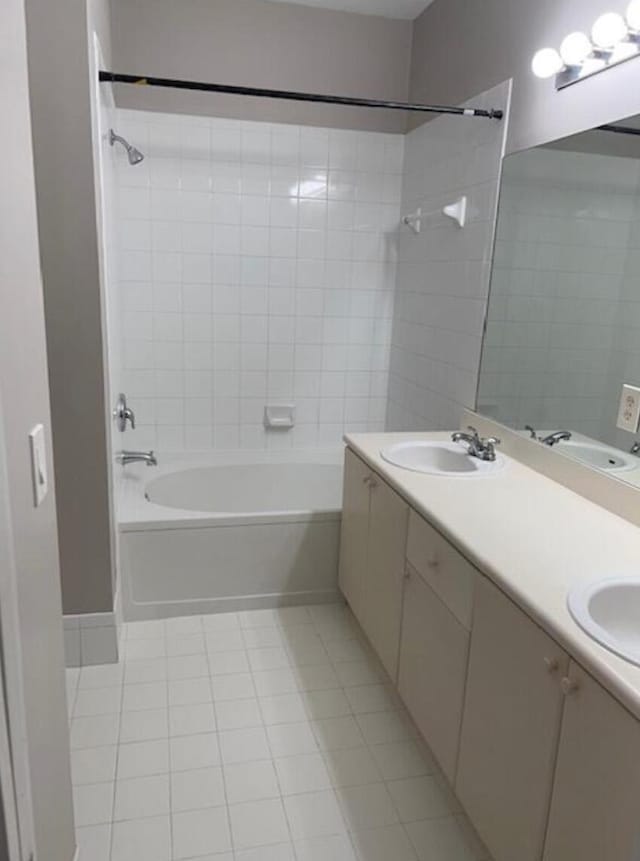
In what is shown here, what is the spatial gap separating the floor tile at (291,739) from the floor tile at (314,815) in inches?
6.6

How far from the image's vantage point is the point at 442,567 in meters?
1.65

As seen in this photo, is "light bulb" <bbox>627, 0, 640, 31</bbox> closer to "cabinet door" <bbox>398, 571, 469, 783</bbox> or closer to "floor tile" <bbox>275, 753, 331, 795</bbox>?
"cabinet door" <bbox>398, 571, 469, 783</bbox>

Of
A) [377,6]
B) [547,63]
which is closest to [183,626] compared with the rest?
[547,63]

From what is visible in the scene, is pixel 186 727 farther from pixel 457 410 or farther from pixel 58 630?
pixel 457 410

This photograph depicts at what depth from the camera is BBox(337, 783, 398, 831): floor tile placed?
1681mm

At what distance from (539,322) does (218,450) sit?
1.89 meters

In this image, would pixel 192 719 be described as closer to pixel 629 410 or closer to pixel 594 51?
pixel 629 410

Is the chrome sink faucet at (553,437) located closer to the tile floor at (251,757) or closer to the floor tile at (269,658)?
the tile floor at (251,757)

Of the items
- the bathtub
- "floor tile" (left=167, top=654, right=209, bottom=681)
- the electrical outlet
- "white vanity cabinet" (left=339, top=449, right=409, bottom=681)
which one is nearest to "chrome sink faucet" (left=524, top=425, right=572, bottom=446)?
the electrical outlet

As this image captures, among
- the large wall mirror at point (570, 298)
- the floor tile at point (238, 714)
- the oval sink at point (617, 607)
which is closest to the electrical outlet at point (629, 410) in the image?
the large wall mirror at point (570, 298)

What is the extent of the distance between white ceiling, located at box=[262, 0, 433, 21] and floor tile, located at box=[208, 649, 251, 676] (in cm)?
298

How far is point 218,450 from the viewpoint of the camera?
346cm

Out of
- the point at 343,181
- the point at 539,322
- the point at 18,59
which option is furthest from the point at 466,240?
the point at 18,59

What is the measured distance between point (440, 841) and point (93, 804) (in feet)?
3.08
